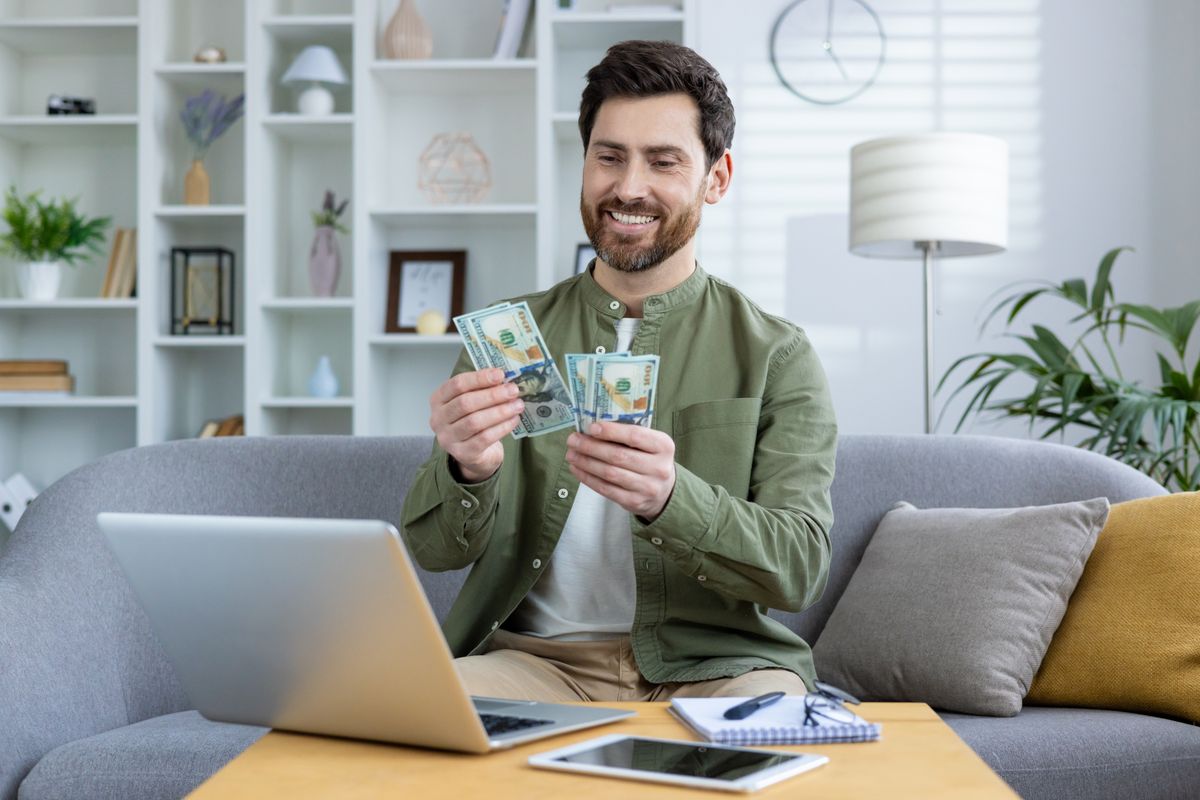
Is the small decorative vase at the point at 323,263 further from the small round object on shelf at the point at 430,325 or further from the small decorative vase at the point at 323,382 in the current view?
the small round object on shelf at the point at 430,325

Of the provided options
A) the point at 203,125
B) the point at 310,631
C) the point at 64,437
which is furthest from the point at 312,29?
the point at 310,631

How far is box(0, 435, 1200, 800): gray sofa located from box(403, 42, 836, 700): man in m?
0.39

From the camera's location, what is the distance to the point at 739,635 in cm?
165

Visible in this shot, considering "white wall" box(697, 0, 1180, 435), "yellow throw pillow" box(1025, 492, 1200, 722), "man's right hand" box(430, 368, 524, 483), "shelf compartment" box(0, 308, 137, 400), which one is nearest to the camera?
"man's right hand" box(430, 368, 524, 483)

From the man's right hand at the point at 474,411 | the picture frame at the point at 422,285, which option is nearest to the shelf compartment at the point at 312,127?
the picture frame at the point at 422,285

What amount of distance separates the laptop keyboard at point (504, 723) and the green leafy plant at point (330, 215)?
10.8ft

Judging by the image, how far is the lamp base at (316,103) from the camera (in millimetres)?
4109

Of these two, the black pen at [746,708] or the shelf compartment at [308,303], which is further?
the shelf compartment at [308,303]

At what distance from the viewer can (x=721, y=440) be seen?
1.69m

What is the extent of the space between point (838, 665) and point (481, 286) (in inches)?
101

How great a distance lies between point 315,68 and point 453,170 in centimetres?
56

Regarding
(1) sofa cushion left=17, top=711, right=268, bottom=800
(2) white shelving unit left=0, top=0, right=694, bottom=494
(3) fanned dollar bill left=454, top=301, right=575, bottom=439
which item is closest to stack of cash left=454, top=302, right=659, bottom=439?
(3) fanned dollar bill left=454, top=301, right=575, bottom=439

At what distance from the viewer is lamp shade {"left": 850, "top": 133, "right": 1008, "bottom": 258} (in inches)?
120

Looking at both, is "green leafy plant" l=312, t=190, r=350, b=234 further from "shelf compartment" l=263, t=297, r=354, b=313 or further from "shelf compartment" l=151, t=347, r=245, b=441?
"shelf compartment" l=151, t=347, r=245, b=441
